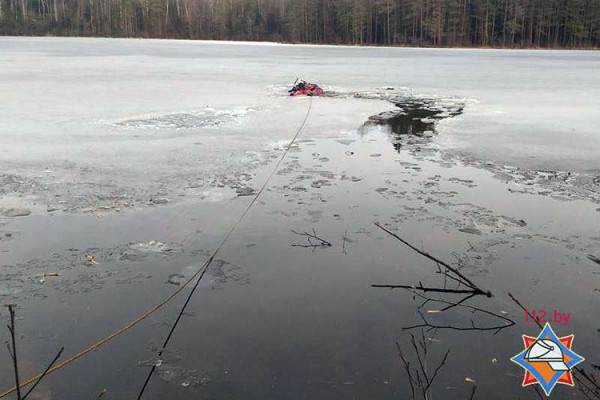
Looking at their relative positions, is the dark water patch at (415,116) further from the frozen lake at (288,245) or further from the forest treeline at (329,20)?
the forest treeline at (329,20)

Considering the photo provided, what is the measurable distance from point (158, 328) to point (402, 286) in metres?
1.74

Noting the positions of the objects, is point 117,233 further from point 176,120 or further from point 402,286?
point 176,120

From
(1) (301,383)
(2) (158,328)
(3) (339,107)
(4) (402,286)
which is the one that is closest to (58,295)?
(2) (158,328)

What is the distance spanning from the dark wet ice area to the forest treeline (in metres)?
53.3

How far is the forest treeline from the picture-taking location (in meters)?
52.6

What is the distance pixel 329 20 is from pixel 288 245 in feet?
210

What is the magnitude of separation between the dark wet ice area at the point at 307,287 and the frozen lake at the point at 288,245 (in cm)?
2

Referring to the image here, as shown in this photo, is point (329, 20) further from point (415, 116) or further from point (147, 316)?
point (147, 316)

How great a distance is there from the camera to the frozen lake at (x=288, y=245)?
3107mm

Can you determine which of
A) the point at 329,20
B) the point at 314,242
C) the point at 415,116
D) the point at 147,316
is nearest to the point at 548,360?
the point at 147,316

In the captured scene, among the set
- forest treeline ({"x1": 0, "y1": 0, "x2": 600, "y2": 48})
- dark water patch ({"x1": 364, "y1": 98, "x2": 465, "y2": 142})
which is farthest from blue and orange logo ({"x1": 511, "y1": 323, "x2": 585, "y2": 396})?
forest treeline ({"x1": 0, "y1": 0, "x2": 600, "y2": 48})

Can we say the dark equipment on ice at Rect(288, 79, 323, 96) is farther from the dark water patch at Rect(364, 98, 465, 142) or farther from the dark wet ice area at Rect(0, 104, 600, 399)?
the dark wet ice area at Rect(0, 104, 600, 399)

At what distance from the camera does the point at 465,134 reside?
9.94 m

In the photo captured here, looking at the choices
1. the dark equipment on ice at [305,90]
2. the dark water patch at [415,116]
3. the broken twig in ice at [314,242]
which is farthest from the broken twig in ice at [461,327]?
the dark equipment on ice at [305,90]
